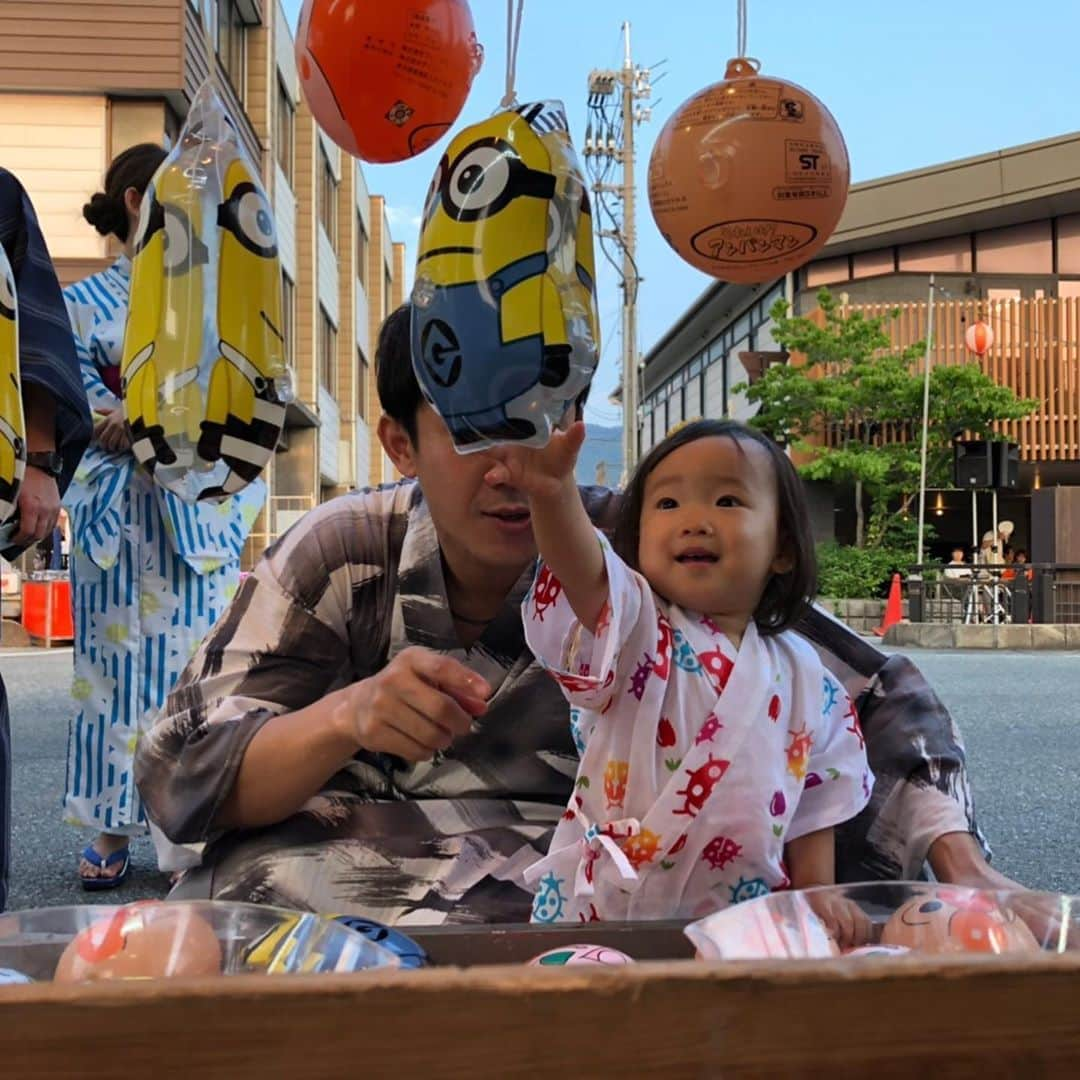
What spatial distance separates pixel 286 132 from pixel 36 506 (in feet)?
20.6

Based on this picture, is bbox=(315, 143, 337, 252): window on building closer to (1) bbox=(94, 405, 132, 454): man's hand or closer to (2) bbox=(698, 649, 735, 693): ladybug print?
(1) bbox=(94, 405, 132, 454): man's hand

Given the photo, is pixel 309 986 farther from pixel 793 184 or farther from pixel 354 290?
pixel 354 290

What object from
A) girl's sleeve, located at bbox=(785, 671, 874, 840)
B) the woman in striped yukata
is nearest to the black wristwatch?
girl's sleeve, located at bbox=(785, 671, 874, 840)

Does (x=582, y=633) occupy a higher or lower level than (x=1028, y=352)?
lower

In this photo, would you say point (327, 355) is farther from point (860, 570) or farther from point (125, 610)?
point (125, 610)

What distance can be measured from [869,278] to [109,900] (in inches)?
736

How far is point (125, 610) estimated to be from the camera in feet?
9.09

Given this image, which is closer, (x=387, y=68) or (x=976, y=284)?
(x=387, y=68)

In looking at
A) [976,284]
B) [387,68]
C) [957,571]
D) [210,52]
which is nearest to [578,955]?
[387,68]

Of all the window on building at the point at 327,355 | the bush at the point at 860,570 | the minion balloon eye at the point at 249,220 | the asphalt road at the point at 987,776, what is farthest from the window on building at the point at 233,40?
the bush at the point at 860,570

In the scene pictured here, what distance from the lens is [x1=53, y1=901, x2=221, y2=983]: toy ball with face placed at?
685 millimetres

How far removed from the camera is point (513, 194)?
2.79 ft

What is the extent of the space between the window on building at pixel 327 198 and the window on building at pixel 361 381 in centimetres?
375

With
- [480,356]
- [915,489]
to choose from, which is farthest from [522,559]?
[915,489]
